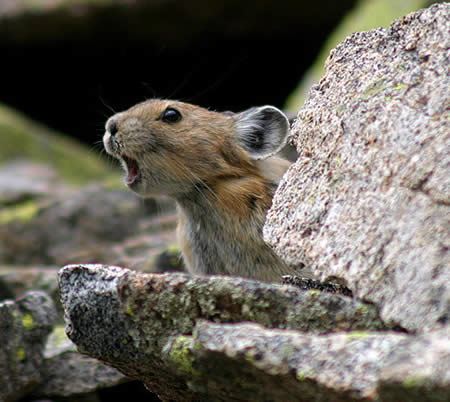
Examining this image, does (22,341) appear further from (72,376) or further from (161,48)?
(161,48)

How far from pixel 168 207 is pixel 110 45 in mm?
5035

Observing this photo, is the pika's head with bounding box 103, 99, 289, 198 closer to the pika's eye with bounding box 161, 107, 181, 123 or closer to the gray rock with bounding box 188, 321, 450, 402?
the pika's eye with bounding box 161, 107, 181, 123

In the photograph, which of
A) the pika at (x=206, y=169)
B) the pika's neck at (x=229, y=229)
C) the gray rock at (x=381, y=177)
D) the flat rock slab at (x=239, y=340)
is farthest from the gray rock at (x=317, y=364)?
the pika at (x=206, y=169)

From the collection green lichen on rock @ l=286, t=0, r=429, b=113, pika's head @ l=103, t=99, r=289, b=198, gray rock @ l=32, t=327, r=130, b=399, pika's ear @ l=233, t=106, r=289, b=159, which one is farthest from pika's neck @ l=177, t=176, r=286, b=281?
green lichen on rock @ l=286, t=0, r=429, b=113

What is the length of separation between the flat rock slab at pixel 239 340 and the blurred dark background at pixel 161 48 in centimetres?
946

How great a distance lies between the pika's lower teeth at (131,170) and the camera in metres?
6.50

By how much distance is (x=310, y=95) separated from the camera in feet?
14.3

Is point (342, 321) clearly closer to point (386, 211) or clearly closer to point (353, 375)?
point (386, 211)

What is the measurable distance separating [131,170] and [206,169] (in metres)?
0.63

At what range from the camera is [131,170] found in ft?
21.6

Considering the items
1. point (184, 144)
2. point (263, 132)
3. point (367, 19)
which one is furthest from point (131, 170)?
point (367, 19)

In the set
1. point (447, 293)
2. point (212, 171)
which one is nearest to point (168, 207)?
point (212, 171)

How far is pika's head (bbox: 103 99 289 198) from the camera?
6449mm

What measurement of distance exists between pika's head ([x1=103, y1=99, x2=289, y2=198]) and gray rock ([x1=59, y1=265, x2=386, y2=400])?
8.67 ft
